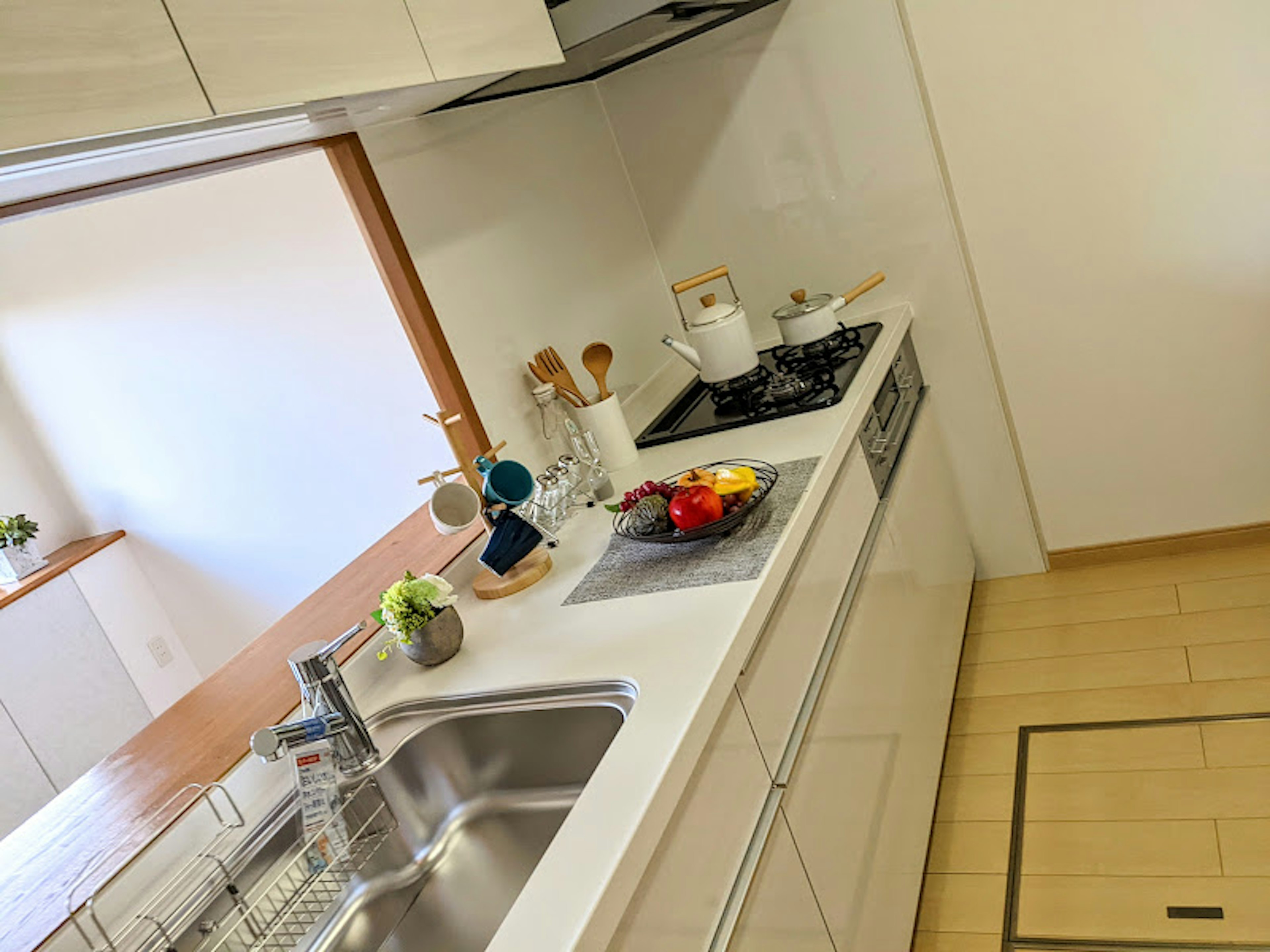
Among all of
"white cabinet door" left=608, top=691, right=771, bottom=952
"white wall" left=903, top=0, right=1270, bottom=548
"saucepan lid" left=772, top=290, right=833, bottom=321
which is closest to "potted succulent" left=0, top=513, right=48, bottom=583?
"saucepan lid" left=772, top=290, right=833, bottom=321

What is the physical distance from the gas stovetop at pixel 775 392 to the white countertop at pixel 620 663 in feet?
0.13

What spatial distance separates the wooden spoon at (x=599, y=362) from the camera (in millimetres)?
2379

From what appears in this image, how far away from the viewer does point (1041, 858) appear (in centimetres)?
214

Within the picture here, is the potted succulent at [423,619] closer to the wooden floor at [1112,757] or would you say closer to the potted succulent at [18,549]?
the wooden floor at [1112,757]

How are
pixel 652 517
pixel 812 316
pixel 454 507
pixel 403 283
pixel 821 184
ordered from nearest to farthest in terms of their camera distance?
Answer: pixel 652 517 < pixel 454 507 < pixel 403 283 < pixel 812 316 < pixel 821 184

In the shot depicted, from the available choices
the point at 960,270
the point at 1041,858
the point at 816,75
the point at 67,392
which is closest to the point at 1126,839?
the point at 1041,858

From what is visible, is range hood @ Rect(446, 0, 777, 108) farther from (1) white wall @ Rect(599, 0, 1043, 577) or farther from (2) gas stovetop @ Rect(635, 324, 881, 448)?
(2) gas stovetop @ Rect(635, 324, 881, 448)

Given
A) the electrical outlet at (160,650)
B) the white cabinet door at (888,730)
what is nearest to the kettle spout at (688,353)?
the white cabinet door at (888,730)

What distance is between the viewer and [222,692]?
71.6 inches

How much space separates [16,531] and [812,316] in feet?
7.58

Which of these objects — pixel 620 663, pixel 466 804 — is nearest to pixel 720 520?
pixel 620 663

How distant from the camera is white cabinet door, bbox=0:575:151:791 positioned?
3.15 meters

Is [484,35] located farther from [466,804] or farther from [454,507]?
[466,804]

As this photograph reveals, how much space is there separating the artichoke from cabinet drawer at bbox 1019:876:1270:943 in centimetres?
101
